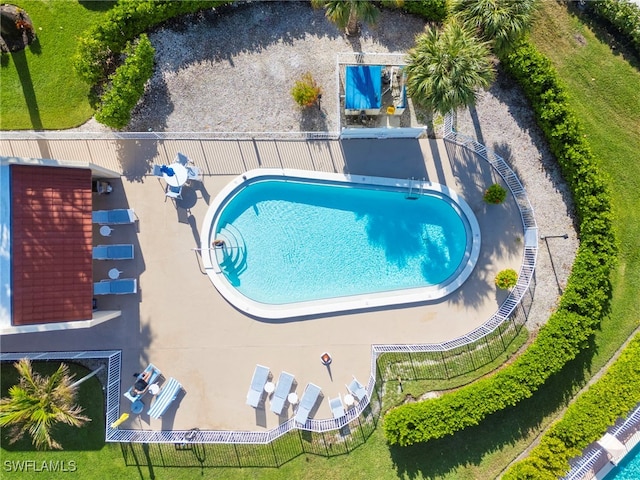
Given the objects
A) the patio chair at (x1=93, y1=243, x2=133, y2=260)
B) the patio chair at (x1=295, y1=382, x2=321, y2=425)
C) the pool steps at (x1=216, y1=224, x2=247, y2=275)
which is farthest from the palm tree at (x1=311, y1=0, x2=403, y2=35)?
the patio chair at (x1=295, y1=382, x2=321, y2=425)

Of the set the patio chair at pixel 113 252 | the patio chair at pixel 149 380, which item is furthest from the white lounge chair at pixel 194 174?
the patio chair at pixel 149 380

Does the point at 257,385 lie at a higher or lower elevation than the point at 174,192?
lower

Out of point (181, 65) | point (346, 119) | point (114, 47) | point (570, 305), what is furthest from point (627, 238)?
point (114, 47)

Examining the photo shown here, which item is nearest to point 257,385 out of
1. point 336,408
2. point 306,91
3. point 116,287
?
point 336,408

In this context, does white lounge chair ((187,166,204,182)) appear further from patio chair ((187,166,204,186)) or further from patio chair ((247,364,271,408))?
patio chair ((247,364,271,408))

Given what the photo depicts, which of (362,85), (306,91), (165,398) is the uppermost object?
(306,91)

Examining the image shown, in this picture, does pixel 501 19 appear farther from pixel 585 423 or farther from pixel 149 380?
pixel 149 380
